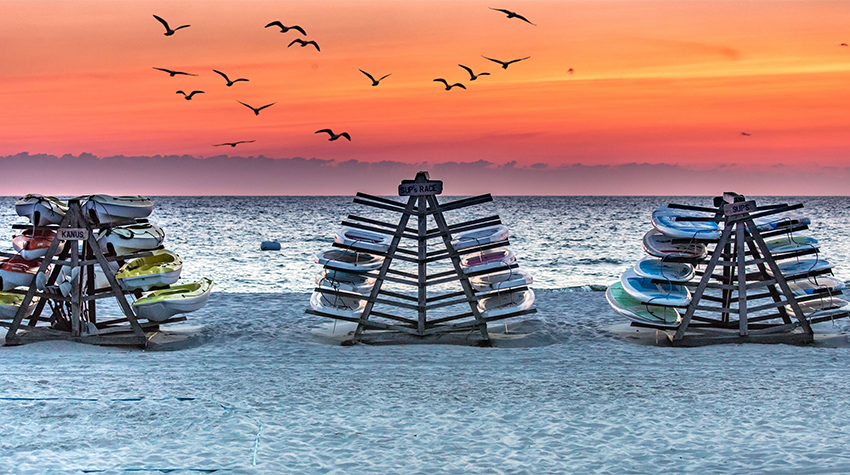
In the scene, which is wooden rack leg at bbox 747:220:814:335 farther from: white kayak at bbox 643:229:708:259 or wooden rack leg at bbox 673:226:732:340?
white kayak at bbox 643:229:708:259

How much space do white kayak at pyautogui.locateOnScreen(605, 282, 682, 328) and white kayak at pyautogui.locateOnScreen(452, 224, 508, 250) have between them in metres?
1.70

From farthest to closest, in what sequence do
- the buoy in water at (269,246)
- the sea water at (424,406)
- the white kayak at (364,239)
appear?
the buoy in water at (269,246) → the white kayak at (364,239) → the sea water at (424,406)

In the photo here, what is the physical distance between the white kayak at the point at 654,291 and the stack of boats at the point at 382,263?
1227 mm

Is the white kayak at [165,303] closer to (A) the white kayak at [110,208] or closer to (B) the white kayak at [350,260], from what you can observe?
(A) the white kayak at [110,208]

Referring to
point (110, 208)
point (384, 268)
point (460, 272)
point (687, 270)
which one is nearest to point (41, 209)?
point (110, 208)

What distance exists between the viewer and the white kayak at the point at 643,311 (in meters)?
9.20

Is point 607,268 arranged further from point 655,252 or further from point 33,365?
point 33,365

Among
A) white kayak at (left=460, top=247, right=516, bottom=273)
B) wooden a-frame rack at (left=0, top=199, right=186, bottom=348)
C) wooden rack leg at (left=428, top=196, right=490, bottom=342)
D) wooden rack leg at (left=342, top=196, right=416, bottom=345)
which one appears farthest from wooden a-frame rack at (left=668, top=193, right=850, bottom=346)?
wooden a-frame rack at (left=0, top=199, right=186, bottom=348)

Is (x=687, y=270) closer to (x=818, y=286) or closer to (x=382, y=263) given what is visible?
(x=818, y=286)

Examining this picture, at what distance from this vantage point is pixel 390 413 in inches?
250

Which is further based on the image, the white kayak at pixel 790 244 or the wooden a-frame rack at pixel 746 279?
the white kayak at pixel 790 244

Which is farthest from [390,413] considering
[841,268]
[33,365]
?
[841,268]

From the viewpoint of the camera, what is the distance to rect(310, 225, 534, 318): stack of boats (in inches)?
360

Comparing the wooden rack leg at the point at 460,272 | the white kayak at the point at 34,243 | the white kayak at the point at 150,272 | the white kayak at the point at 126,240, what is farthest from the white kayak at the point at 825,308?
the white kayak at the point at 34,243
